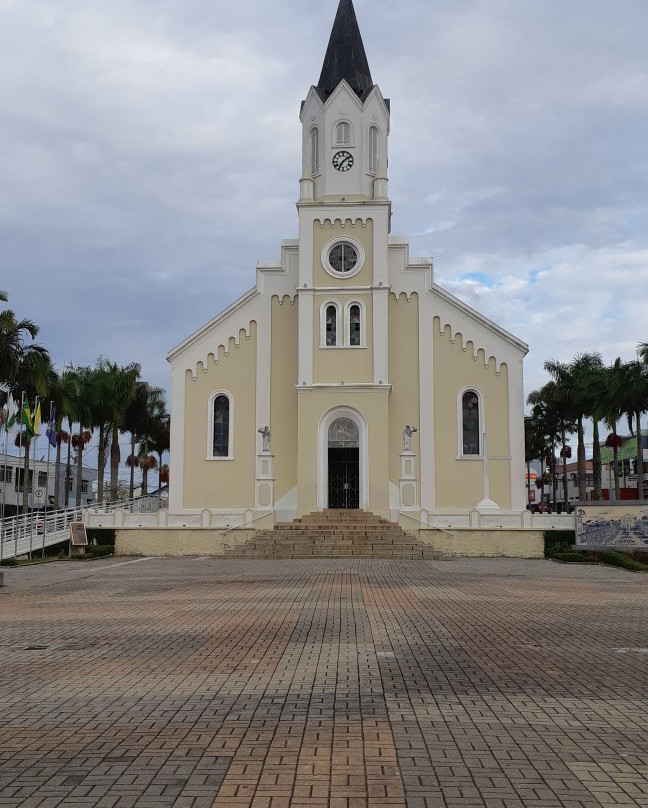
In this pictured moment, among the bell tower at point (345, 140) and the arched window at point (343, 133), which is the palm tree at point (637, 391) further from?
the arched window at point (343, 133)

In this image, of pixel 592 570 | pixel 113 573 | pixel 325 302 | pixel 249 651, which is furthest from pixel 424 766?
pixel 325 302

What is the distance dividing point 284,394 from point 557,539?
13719mm

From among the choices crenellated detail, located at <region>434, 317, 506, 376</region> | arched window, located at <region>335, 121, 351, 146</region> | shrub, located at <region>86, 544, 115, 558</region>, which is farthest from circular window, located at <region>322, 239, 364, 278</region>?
shrub, located at <region>86, 544, 115, 558</region>

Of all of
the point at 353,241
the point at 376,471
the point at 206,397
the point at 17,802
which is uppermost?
the point at 353,241

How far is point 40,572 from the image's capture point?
25.0 m

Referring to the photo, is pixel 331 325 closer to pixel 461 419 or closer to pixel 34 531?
pixel 461 419

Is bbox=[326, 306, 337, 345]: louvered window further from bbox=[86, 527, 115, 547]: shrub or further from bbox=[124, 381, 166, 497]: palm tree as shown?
bbox=[124, 381, 166, 497]: palm tree

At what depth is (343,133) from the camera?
41094 mm

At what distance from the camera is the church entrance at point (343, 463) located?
38438 millimetres

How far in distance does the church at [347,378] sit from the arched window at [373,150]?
59 millimetres

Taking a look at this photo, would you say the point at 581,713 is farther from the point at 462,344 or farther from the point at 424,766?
the point at 462,344

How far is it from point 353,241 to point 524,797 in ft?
118

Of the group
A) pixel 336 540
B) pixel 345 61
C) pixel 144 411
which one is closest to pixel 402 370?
pixel 336 540

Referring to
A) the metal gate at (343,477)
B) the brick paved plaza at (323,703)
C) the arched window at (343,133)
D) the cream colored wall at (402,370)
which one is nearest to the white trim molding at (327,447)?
the metal gate at (343,477)
